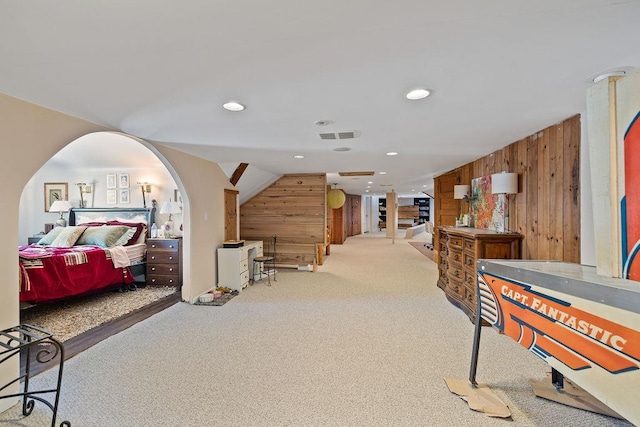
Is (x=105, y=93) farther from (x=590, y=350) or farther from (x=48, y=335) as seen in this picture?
(x=590, y=350)

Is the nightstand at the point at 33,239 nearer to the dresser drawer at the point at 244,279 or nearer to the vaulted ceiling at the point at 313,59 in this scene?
the dresser drawer at the point at 244,279

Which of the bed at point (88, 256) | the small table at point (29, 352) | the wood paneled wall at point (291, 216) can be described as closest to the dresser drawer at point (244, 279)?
the wood paneled wall at point (291, 216)

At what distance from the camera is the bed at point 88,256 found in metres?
3.29

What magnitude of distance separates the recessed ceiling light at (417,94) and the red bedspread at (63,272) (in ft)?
14.0

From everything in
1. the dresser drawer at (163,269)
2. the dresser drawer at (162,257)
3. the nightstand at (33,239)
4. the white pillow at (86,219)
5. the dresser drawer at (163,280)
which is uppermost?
the white pillow at (86,219)

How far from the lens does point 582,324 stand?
4.11 feet

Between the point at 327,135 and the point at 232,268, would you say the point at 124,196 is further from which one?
the point at 327,135

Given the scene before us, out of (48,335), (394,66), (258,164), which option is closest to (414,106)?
(394,66)

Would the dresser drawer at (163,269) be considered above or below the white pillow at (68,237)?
below

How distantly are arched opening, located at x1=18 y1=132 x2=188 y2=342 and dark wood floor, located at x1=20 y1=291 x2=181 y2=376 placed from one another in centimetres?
168

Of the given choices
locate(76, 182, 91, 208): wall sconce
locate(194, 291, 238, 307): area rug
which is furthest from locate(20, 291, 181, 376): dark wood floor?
locate(76, 182, 91, 208): wall sconce

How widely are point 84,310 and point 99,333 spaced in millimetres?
954

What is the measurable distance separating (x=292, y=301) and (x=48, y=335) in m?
2.66

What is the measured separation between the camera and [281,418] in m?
1.71
